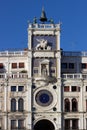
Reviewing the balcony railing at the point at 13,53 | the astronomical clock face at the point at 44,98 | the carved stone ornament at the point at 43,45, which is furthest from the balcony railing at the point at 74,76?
the balcony railing at the point at 13,53

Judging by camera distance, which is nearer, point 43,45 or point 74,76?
point 43,45

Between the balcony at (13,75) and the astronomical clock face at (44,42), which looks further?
the astronomical clock face at (44,42)

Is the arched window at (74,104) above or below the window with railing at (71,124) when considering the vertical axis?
above

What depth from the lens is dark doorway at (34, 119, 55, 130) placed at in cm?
9553

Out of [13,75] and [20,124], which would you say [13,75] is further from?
[20,124]

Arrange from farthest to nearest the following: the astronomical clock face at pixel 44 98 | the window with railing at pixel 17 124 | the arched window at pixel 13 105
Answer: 1. the arched window at pixel 13 105
2. the astronomical clock face at pixel 44 98
3. the window with railing at pixel 17 124

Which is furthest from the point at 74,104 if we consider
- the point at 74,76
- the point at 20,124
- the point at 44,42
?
the point at 44,42

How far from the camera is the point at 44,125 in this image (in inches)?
3819

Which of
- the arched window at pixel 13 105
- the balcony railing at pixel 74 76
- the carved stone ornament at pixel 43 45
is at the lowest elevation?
the arched window at pixel 13 105

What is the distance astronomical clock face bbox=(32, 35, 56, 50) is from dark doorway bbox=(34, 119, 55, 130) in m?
14.4

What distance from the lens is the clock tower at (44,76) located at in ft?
306

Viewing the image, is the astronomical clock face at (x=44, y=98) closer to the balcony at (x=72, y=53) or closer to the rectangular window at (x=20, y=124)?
the rectangular window at (x=20, y=124)

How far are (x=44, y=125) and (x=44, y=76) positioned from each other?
10.5m

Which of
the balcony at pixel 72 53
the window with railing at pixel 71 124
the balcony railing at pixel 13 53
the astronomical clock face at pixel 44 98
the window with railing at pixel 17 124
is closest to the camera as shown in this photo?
the window with railing at pixel 17 124
